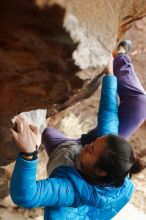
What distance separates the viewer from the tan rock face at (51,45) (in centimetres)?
87

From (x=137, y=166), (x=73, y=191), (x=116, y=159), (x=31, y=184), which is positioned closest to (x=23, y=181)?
(x=31, y=184)

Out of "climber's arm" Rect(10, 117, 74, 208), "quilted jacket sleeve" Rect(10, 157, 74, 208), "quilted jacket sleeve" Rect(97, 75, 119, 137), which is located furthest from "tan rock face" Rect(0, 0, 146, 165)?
"quilted jacket sleeve" Rect(97, 75, 119, 137)

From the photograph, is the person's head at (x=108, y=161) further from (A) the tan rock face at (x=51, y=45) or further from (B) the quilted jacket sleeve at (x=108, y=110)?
(A) the tan rock face at (x=51, y=45)

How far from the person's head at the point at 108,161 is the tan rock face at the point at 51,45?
296 millimetres

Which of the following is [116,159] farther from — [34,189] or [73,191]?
[34,189]

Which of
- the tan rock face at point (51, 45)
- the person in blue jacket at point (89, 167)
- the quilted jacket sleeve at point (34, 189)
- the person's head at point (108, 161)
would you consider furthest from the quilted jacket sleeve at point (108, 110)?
the tan rock face at point (51, 45)

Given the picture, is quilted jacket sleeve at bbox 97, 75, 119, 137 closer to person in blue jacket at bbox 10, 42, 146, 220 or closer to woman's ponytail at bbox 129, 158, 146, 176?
person in blue jacket at bbox 10, 42, 146, 220

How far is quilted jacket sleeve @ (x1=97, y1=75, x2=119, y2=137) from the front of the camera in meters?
1.70

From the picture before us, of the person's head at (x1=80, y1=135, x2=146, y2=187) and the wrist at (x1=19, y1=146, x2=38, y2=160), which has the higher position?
the wrist at (x1=19, y1=146, x2=38, y2=160)

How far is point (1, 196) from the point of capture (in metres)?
2.59

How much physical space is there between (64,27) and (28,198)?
0.75 meters

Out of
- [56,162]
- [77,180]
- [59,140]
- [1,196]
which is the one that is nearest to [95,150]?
[77,180]

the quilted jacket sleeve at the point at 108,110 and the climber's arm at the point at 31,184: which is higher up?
the quilted jacket sleeve at the point at 108,110

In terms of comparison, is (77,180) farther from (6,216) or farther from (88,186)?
(6,216)
